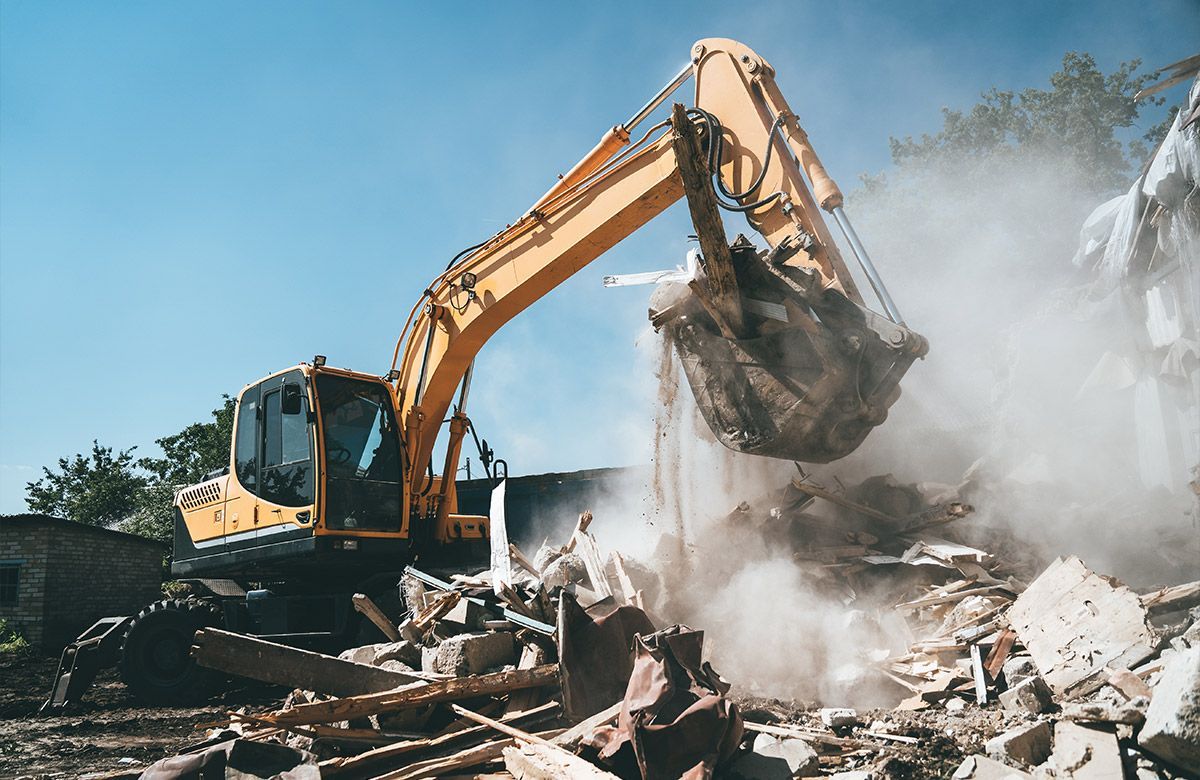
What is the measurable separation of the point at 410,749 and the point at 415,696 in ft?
1.10

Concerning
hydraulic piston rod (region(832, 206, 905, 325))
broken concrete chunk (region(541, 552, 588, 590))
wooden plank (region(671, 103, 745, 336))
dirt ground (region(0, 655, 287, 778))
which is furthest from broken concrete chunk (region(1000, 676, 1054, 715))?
dirt ground (region(0, 655, 287, 778))

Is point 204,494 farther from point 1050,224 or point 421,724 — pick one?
point 1050,224

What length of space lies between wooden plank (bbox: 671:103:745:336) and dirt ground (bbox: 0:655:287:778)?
4.97 meters

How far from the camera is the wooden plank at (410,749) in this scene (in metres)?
3.77

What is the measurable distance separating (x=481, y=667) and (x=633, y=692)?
5.21 feet

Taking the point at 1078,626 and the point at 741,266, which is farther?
the point at 741,266

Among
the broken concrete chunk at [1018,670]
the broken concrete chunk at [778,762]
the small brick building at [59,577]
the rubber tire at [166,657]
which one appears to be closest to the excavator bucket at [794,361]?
the broken concrete chunk at [1018,670]

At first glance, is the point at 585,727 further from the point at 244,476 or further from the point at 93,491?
the point at 93,491

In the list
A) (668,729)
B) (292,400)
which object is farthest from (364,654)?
(668,729)

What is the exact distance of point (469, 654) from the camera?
15.8ft

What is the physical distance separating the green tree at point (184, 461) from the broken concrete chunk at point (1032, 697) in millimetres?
25764

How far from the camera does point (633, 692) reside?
3.69 m

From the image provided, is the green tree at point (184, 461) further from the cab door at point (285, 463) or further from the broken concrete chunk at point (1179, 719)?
the broken concrete chunk at point (1179, 719)

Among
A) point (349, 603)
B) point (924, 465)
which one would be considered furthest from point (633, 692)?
point (924, 465)
